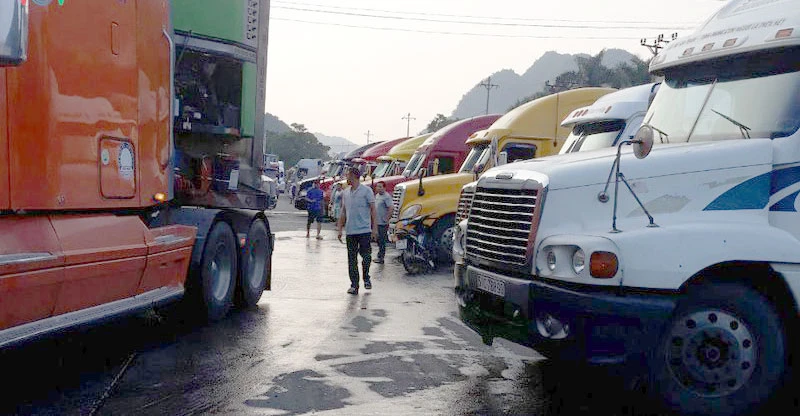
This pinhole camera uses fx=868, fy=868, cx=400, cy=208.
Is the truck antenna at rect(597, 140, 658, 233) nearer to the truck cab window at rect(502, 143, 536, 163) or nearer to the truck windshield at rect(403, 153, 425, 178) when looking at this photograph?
the truck cab window at rect(502, 143, 536, 163)

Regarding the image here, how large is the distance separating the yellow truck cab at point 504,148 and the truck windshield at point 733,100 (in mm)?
8153

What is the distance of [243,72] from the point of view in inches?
404

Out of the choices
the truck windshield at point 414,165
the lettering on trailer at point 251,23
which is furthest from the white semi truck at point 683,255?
the truck windshield at point 414,165

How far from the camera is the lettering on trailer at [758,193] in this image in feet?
18.3

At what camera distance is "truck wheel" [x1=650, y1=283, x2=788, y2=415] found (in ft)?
17.8

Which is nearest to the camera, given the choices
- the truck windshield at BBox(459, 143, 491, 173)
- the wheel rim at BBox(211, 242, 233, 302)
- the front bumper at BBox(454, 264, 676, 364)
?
the front bumper at BBox(454, 264, 676, 364)

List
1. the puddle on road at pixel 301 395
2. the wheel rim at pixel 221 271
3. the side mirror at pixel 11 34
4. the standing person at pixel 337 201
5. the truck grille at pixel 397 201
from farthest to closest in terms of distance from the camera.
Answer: the standing person at pixel 337 201 → the truck grille at pixel 397 201 → the wheel rim at pixel 221 271 → the puddle on road at pixel 301 395 → the side mirror at pixel 11 34

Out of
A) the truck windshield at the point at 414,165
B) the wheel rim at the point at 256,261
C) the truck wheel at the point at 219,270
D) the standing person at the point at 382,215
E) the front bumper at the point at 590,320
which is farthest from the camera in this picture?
the truck windshield at the point at 414,165

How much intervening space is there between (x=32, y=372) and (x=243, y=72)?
463 centimetres

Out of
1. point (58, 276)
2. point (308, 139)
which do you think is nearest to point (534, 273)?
point (58, 276)

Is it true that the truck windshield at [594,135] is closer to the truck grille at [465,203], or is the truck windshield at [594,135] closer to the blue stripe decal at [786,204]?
the truck grille at [465,203]

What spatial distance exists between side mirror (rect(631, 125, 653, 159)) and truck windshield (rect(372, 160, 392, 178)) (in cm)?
2074

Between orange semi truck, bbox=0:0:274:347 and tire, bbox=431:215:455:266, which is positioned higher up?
orange semi truck, bbox=0:0:274:347

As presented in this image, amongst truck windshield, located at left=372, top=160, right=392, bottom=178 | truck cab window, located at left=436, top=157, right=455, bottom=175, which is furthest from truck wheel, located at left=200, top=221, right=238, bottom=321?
truck windshield, located at left=372, top=160, right=392, bottom=178
